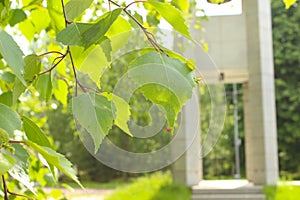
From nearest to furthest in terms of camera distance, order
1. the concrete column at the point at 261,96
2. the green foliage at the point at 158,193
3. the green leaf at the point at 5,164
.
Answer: the green leaf at the point at 5,164
the green foliage at the point at 158,193
the concrete column at the point at 261,96

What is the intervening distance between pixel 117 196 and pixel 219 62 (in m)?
2.25

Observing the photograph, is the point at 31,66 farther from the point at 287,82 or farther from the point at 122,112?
the point at 287,82

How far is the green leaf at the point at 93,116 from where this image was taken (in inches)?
9.4

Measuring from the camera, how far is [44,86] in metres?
0.34

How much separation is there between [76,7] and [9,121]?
0.20 ft

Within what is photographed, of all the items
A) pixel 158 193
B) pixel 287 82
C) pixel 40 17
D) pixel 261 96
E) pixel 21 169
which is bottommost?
pixel 158 193

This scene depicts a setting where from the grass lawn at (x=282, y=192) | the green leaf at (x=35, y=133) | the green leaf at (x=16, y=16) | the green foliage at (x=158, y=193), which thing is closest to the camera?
the green leaf at (x=35, y=133)

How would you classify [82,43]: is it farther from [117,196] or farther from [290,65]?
[290,65]

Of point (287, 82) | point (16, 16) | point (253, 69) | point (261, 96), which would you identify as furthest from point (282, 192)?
point (16, 16)

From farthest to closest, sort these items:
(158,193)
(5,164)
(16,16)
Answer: (158,193) < (16,16) < (5,164)

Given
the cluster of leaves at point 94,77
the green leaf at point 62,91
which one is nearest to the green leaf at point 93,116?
the cluster of leaves at point 94,77

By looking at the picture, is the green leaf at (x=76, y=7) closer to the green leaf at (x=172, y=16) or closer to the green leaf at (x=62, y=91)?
the green leaf at (x=172, y=16)

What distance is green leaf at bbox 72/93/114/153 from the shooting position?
24 cm

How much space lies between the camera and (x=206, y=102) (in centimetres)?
37
